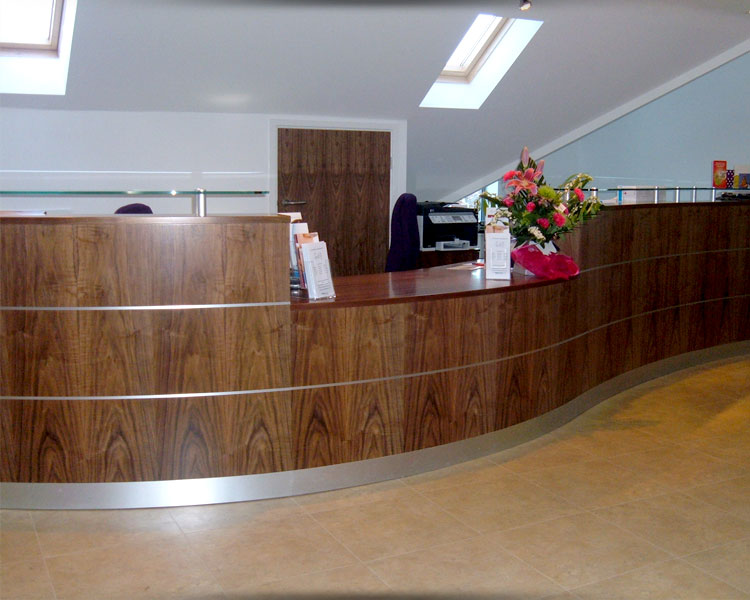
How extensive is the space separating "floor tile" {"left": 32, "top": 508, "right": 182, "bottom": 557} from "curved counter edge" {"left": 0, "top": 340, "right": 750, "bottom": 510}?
5 cm

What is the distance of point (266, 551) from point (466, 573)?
2.44 feet

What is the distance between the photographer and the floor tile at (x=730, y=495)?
12.0 feet

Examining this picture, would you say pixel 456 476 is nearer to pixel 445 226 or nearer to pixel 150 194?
pixel 150 194

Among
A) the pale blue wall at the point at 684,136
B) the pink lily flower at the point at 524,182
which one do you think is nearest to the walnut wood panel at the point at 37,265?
the pink lily flower at the point at 524,182

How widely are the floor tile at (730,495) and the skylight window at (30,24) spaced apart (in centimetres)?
553

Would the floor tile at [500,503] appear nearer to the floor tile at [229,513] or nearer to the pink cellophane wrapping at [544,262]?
the floor tile at [229,513]

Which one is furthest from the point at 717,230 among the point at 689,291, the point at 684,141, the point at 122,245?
the point at 122,245

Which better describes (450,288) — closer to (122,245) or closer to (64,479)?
(122,245)

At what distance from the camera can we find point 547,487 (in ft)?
12.8

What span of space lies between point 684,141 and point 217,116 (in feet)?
14.1

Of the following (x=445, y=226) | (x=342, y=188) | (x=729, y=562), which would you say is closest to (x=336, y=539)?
(x=729, y=562)

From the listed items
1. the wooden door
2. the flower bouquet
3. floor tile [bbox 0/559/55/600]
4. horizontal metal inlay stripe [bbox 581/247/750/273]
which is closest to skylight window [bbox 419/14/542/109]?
the wooden door

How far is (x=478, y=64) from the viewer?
26.7ft

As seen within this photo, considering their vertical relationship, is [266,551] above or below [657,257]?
below
